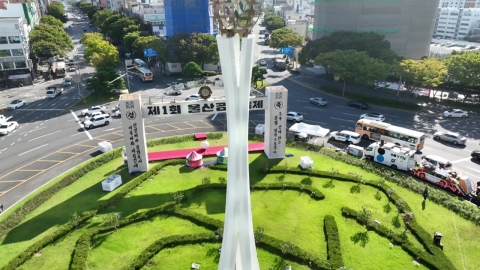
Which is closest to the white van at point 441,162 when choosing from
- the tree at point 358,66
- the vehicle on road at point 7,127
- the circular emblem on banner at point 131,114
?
the tree at point 358,66

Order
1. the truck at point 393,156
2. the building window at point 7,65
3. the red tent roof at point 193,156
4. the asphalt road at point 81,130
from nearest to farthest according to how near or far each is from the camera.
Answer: the truck at point 393,156 → the red tent roof at point 193,156 → the asphalt road at point 81,130 → the building window at point 7,65

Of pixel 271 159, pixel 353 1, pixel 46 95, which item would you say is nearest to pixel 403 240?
pixel 271 159

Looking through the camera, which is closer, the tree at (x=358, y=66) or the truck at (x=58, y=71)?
the tree at (x=358, y=66)

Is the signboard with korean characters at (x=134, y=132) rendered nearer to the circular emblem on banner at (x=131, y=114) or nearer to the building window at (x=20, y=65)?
the circular emblem on banner at (x=131, y=114)

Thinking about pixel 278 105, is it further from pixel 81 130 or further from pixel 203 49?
pixel 203 49

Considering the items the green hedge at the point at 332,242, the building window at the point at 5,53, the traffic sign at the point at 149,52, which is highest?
the building window at the point at 5,53

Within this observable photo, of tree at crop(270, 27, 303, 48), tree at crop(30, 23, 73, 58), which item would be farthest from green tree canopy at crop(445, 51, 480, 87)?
tree at crop(30, 23, 73, 58)
